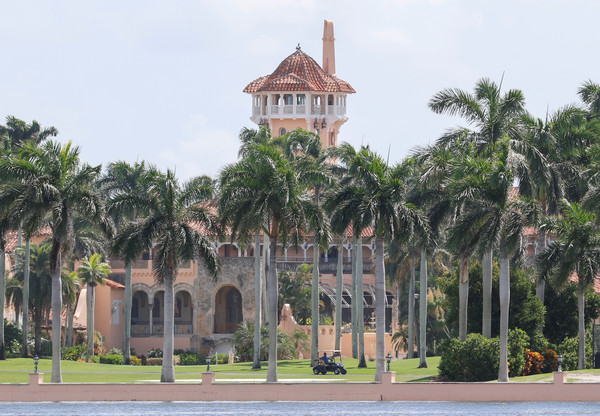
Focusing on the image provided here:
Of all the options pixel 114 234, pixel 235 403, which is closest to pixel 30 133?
pixel 114 234

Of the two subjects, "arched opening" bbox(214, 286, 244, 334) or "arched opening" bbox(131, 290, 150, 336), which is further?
"arched opening" bbox(131, 290, 150, 336)

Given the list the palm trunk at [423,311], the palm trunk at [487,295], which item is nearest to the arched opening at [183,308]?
the palm trunk at [423,311]

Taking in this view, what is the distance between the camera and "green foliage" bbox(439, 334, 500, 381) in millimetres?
59250

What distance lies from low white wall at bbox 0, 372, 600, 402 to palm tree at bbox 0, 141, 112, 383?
3.31 metres

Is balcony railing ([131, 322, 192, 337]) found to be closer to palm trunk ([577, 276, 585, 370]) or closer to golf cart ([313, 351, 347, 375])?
golf cart ([313, 351, 347, 375])

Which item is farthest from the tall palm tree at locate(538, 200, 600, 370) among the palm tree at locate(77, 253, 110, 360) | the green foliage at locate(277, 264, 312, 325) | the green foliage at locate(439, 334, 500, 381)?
the palm tree at locate(77, 253, 110, 360)

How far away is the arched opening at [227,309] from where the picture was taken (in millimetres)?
99000

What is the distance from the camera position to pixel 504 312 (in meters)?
57.3

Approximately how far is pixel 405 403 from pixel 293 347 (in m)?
31.4

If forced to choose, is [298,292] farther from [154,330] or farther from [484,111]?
[484,111]

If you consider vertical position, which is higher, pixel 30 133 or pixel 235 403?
pixel 30 133

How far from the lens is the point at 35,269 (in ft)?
273

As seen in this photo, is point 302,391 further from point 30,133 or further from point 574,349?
point 30,133

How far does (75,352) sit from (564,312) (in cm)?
3351
